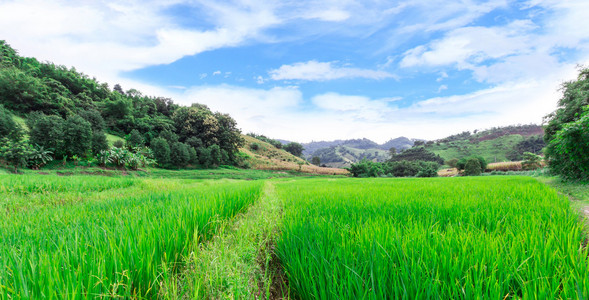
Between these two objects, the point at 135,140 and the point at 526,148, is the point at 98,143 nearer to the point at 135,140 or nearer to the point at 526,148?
the point at 135,140

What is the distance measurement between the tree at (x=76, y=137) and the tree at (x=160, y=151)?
6.13 metres

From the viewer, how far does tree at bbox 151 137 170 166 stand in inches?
980

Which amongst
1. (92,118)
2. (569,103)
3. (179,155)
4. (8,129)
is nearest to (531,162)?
(569,103)

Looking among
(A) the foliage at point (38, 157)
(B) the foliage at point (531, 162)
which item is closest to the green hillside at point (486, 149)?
(B) the foliage at point (531, 162)

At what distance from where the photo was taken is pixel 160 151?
2489 centimetres

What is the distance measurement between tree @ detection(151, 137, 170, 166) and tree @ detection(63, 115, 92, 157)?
20.1 feet

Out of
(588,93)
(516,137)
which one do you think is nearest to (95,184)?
(588,93)

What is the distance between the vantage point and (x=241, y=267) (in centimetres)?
142

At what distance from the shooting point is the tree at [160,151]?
24.9 m

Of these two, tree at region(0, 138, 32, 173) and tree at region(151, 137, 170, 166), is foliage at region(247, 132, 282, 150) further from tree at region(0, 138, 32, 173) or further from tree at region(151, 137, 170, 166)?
tree at region(0, 138, 32, 173)

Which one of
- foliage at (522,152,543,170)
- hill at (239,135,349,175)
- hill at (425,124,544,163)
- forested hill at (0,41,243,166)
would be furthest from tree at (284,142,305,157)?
foliage at (522,152,543,170)

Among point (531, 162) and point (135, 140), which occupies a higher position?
point (135, 140)

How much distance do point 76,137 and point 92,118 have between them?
8970 millimetres

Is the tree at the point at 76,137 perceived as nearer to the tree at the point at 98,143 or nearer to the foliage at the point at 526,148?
the tree at the point at 98,143
